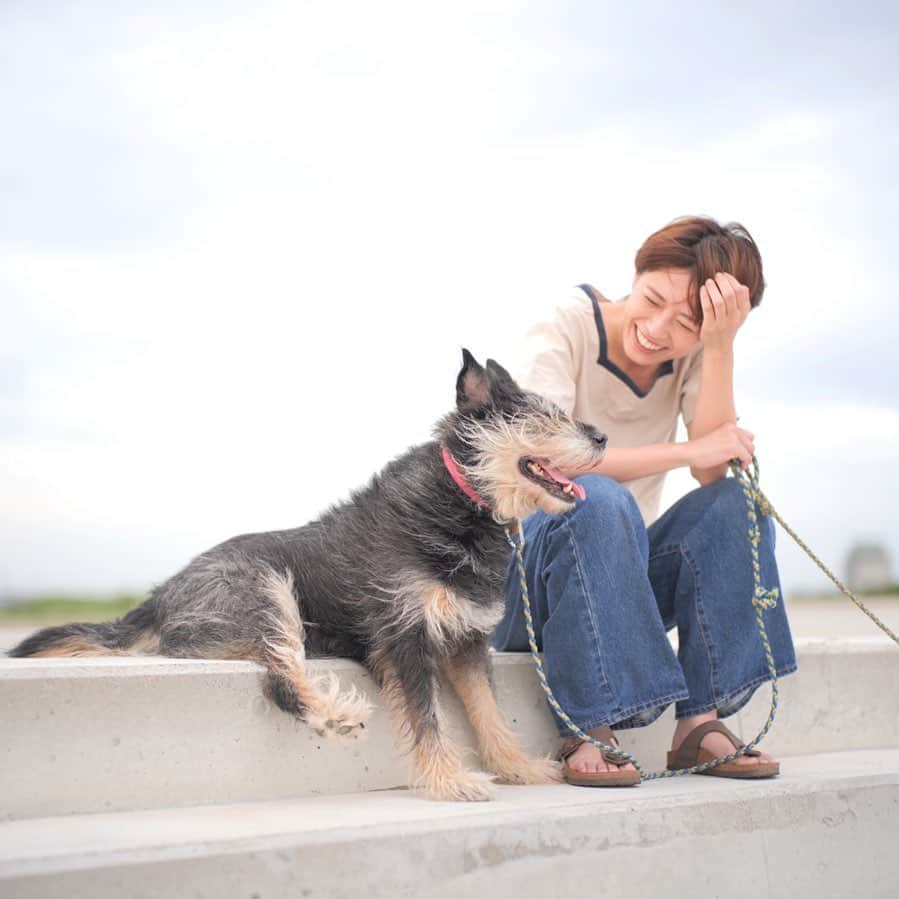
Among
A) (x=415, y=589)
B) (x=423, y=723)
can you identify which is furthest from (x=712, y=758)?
(x=415, y=589)

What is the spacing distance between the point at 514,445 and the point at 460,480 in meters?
0.20

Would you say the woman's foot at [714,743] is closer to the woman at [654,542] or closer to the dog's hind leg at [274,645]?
the woman at [654,542]

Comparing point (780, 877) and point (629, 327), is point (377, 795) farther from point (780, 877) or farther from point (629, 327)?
point (629, 327)

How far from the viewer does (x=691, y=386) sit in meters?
4.03

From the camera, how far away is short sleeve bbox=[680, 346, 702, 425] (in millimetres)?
4023

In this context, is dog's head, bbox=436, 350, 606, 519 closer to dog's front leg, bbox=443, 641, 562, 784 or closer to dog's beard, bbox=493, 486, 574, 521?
dog's beard, bbox=493, 486, 574, 521

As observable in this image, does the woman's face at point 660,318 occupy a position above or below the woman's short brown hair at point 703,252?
below

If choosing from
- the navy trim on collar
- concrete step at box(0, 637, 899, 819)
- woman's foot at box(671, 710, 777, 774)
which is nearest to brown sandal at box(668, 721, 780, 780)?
woman's foot at box(671, 710, 777, 774)

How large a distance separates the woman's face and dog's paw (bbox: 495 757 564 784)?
1406 millimetres

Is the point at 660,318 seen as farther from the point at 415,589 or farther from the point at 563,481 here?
the point at 415,589

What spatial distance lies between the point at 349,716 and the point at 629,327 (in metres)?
1.67

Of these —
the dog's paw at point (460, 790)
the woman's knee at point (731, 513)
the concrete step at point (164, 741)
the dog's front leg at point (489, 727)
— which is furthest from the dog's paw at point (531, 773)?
the woman's knee at point (731, 513)

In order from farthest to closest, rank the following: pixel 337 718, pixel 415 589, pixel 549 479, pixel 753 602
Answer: pixel 753 602 → pixel 549 479 → pixel 415 589 → pixel 337 718

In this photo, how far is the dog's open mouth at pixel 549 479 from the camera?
326cm
